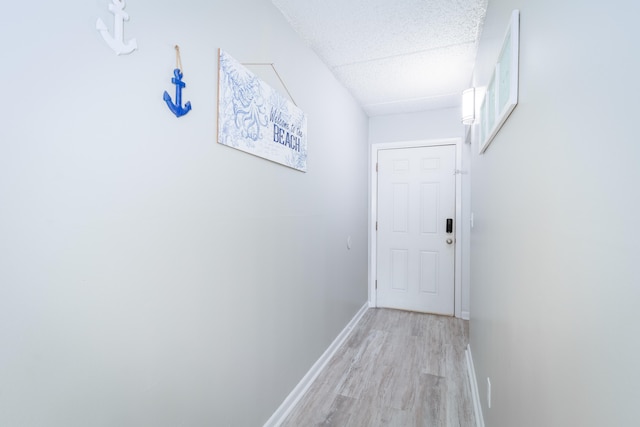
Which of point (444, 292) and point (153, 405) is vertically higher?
point (153, 405)

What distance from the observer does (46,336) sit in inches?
29.0

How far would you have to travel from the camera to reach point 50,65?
0.73 metres

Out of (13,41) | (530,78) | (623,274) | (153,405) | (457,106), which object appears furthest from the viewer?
(457,106)

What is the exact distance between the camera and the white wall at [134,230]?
70cm

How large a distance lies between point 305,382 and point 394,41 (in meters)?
2.47

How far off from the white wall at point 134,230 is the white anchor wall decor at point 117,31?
2cm

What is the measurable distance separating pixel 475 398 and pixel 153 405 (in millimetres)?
1846

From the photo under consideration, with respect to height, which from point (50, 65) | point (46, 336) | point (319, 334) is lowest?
point (319, 334)

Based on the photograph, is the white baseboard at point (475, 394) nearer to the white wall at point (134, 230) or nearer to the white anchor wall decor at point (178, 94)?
the white wall at point (134, 230)

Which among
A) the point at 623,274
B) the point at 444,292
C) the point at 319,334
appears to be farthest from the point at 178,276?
the point at 444,292

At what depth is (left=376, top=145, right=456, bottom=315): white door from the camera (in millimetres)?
3443

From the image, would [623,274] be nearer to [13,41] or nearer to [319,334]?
[13,41]

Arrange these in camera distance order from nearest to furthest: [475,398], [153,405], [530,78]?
1. [530,78]
2. [153,405]
3. [475,398]

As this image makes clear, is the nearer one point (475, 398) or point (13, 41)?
point (13, 41)
